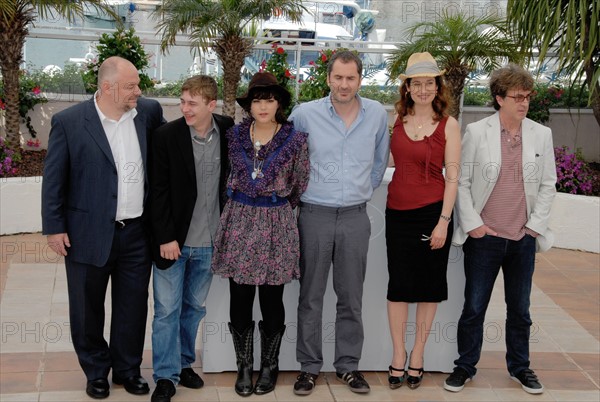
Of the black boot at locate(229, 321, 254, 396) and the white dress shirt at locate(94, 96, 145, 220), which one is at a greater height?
the white dress shirt at locate(94, 96, 145, 220)

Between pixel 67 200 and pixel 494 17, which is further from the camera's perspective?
pixel 494 17

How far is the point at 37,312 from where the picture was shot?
654 cm

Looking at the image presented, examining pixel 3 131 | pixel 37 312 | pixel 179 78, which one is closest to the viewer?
pixel 37 312

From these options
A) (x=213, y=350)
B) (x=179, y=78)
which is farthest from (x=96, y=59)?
(x=213, y=350)

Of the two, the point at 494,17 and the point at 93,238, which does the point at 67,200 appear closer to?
the point at 93,238

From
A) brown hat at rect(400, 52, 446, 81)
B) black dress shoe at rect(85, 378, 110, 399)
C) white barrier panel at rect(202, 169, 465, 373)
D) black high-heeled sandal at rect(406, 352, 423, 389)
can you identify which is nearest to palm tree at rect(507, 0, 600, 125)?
white barrier panel at rect(202, 169, 465, 373)

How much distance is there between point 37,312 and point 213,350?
1.74m

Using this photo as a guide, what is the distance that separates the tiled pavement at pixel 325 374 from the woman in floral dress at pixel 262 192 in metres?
0.79

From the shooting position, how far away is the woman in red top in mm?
5027

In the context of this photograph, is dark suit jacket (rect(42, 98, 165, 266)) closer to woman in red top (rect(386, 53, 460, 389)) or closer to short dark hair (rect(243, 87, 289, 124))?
short dark hair (rect(243, 87, 289, 124))

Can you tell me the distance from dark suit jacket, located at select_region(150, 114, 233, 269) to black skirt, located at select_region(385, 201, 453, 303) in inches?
45.2

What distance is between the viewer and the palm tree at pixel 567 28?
834 cm

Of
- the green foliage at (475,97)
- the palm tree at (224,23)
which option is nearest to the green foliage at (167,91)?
the palm tree at (224,23)

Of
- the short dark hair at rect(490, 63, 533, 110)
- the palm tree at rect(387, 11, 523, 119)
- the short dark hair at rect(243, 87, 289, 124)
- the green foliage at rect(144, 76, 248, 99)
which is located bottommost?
the green foliage at rect(144, 76, 248, 99)
